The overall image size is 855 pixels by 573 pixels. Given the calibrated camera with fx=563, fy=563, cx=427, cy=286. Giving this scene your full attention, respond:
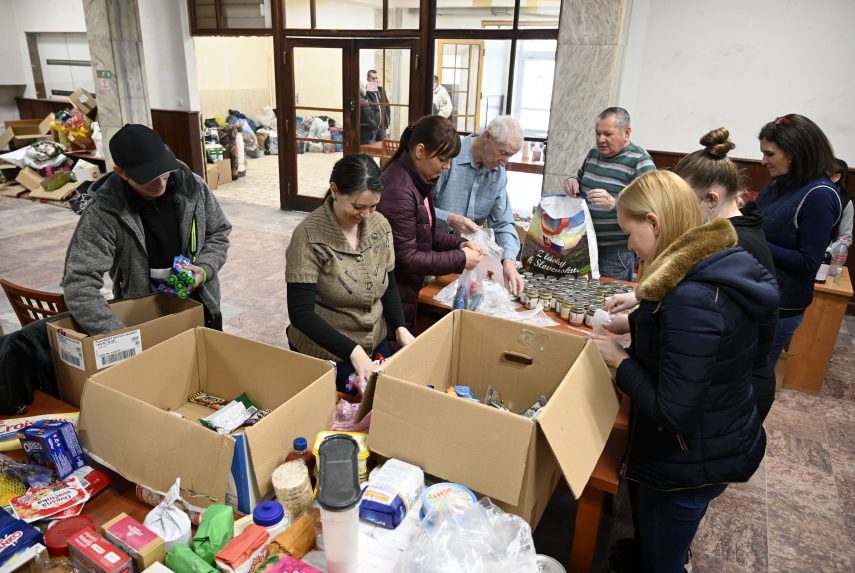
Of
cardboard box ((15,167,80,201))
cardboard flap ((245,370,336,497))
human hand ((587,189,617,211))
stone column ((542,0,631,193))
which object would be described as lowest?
cardboard box ((15,167,80,201))

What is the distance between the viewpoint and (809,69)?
14.4ft

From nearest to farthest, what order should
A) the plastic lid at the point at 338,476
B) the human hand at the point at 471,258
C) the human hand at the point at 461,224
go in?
1. the plastic lid at the point at 338,476
2. the human hand at the point at 471,258
3. the human hand at the point at 461,224

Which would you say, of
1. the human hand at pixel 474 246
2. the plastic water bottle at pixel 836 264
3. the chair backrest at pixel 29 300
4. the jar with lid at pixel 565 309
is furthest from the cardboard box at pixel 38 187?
the plastic water bottle at pixel 836 264

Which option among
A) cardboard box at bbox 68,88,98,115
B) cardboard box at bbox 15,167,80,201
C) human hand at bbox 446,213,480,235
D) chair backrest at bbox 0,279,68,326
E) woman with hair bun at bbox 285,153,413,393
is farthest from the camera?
cardboard box at bbox 68,88,98,115

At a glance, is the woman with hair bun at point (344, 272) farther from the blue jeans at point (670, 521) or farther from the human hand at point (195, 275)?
the blue jeans at point (670, 521)

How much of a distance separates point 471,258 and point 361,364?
0.81 metres

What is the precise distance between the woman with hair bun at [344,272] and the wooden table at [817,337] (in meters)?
2.80

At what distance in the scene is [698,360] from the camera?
1.23 m

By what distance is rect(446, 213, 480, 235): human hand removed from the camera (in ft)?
8.59

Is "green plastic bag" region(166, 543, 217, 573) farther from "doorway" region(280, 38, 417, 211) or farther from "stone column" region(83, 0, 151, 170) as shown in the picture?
"stone column" region(83, 0, 151, 170)

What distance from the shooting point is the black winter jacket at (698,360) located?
1.23 m

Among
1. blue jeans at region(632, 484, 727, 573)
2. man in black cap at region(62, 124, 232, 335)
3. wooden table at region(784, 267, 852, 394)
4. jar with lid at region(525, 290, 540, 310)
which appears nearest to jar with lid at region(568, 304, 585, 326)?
jar with lid at region(525, 290, 540, 310)

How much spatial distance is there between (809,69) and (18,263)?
6963 mm

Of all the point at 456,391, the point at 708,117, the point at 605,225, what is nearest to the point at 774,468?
the point at 605,225
